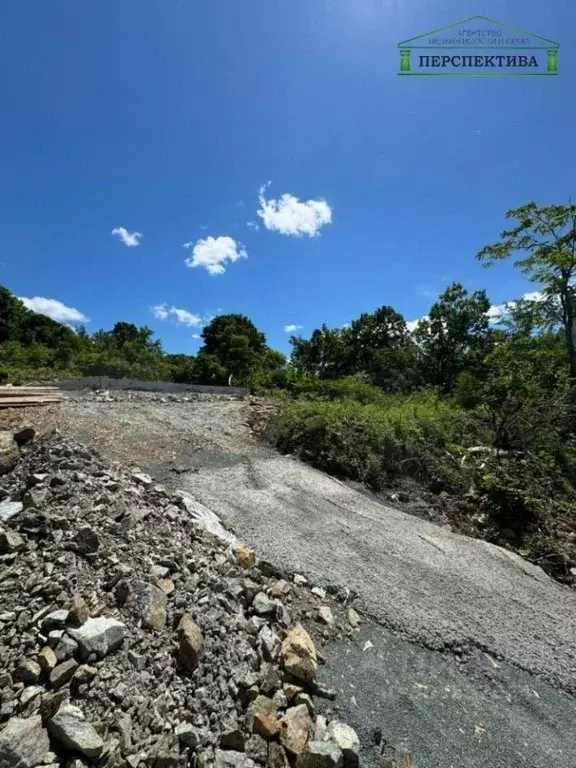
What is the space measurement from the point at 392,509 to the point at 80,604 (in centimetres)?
306

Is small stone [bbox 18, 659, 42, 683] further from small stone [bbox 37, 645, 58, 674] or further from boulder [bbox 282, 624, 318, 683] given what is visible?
boulder [bbox 282, 624, 318, 683]

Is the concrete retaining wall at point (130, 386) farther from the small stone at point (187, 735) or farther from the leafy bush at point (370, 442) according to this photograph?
the small stone at point (187, 735)

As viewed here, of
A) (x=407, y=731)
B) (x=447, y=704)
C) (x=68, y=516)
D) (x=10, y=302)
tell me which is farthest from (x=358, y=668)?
(x=10, y=302)

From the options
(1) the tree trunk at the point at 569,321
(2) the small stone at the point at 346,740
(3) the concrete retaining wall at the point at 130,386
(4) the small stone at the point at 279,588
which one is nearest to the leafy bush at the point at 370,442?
(4) the small stone at the point at 279,588

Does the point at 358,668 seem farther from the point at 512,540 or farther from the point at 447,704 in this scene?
the point at 512,540

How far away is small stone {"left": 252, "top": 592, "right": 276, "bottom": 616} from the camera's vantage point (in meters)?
1.90

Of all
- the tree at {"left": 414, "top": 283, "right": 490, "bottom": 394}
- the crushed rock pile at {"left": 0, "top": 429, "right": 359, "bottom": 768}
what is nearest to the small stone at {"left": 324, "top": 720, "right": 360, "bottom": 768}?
the crushed rock pile at {"left": 0, "top": 429, "right": 359, "bottom": 768}

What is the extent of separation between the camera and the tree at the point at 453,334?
17.2 m

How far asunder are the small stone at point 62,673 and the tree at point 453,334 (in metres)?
17.6

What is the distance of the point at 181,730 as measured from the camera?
4.03 feet

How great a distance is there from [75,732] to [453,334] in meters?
19.0

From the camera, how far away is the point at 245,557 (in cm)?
227

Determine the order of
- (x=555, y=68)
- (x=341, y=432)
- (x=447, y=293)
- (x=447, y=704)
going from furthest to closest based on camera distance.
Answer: (x=447, y=293), (x=341, y=432), (x=555, y=68), (x=447, y=704)

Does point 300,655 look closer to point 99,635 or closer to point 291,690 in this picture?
point 291,690
